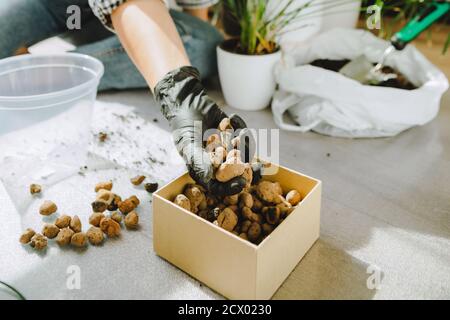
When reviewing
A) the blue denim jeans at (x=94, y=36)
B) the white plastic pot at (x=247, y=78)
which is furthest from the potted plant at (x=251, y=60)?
the blue denim jeans at (x=94, y=36)

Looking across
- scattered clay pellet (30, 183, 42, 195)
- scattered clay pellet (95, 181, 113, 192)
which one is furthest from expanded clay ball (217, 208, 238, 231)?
scattered clay pellet (30, 183, 42, 195)

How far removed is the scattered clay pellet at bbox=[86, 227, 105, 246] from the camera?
2.85 ft

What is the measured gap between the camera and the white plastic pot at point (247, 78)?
1.39m

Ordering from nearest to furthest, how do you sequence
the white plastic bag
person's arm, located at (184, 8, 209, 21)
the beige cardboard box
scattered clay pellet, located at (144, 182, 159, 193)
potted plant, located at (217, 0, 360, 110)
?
1. the beige cardboard box
2. scattered clay pellet, located at (144, 182, 159, 193)
3. the white plastic bag
4. potted plant, located at (217, 0, 360, 110)
5. person's arm, located at (184, 8, 209, 21)

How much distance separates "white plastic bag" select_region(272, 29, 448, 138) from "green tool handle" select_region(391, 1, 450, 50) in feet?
0.38

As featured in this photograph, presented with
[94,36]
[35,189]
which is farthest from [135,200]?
[94,36]

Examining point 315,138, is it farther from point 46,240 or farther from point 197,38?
point 46,240

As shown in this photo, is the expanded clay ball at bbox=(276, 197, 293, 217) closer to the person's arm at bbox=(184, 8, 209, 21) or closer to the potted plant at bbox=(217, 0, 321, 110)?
the potted plant at bbox=(217, 0, 321, 110)

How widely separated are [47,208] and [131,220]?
7.3 inches

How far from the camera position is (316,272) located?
0.83 meters

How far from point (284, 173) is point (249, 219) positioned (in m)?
0.14

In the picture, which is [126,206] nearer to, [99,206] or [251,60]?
[99,206]

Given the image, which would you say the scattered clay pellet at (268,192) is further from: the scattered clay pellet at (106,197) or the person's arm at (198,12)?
the person's arm at (198,12)

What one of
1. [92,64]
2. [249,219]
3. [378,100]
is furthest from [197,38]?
[249,219]
